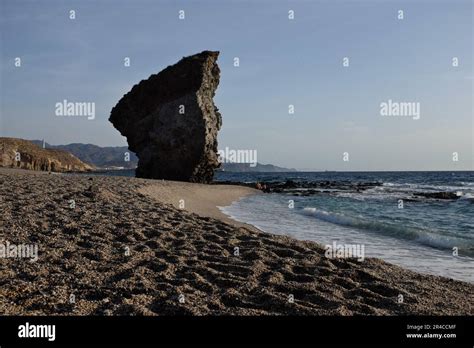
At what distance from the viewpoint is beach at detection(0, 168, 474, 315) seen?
5.10 meters

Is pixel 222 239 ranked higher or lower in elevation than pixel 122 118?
lower

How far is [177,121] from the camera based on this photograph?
138ft

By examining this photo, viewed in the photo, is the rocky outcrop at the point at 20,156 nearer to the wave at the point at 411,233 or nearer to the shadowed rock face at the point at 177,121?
the shadowed rock face at the point at 177,121

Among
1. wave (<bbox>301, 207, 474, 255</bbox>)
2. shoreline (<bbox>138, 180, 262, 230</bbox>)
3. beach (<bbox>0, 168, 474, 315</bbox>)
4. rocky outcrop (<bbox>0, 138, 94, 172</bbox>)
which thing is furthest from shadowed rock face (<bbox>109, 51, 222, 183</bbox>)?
beach (<bbox>0, 168, 474, 315</bbox>)

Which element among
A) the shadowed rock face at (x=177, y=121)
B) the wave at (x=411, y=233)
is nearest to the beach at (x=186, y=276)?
the wave at (x=411, y=233)

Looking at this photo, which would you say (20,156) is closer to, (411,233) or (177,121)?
(177,121)

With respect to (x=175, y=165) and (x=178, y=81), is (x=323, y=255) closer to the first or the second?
(x=175, y=165)

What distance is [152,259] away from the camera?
23.7 feet

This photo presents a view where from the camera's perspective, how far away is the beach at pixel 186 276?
16.7ft

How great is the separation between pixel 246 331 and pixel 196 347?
24.3 inches

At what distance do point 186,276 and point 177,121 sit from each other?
121 feet

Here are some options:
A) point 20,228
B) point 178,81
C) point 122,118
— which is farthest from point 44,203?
point 122,118

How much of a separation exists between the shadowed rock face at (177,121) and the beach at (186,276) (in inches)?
1254

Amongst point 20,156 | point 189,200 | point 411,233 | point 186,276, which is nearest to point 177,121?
point 189,200
